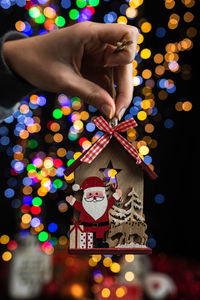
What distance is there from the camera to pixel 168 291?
0.62 m

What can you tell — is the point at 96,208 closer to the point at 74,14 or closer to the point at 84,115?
the point at 84,115

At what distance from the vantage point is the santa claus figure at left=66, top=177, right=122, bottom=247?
0.80 meters

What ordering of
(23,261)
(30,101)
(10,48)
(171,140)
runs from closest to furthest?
1. (23,261)
2. (10,48)
3. (30,101)
4. (171,140)

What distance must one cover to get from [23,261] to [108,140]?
35cm

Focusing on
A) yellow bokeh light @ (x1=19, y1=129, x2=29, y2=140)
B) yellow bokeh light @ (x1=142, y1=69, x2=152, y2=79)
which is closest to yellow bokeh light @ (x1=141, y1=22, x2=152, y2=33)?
yellow bokeh light @ (x1=142, y1=69, x2=152, y2=79)

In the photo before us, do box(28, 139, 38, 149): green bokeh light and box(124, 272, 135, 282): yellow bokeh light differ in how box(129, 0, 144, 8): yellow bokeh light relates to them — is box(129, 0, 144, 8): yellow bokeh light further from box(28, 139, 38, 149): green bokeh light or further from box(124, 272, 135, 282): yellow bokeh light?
box(124, 272, 135, 282): yellow bokeh light

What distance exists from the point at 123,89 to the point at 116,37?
11 cm

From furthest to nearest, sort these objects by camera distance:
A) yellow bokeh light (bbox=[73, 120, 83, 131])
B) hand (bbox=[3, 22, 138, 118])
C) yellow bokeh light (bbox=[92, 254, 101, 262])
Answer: yellow bokeh light (bbox=[73, 120, 83, 131])
yellow bokeh light (bbox=[92, 254, 101, 262])
hand (bbox=[3, 22, 138, 118])

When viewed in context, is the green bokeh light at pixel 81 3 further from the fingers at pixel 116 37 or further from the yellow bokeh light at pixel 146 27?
the fingers at pixel 116 37

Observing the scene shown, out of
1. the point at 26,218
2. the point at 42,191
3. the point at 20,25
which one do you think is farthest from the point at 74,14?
the point at 26,218

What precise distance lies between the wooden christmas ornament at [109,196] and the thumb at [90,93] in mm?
78

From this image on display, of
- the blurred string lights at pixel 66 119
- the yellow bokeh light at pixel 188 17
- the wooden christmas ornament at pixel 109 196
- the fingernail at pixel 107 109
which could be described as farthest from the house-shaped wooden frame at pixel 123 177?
the yellow bokeh light at pixel 188 17

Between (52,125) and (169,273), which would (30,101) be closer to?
(52,125)

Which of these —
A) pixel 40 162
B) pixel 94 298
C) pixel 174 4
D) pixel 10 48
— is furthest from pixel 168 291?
pixel 174 4
